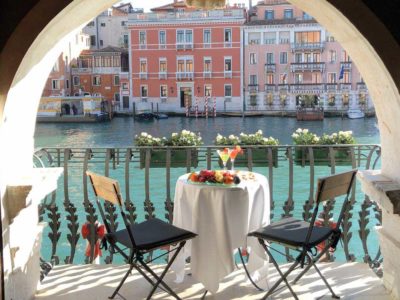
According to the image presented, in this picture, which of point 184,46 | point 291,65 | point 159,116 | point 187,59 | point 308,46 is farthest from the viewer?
point 187,59

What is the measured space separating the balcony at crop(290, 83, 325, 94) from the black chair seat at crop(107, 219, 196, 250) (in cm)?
4349

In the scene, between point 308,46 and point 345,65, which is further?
point 345,65

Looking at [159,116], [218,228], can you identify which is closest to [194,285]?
[218,228]

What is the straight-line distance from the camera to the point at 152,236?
2955 millimetres

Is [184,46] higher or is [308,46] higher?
[184,46]

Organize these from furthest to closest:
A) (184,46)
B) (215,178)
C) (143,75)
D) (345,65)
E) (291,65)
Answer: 1. (143,75)
2. (184,46)
3. (291,65)
4. (345,65)
5. (215,178)

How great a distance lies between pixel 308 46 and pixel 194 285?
43011mm

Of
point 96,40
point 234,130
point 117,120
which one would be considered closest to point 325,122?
point 234,130

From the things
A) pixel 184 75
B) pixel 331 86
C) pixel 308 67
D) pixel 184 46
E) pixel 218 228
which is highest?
pixel 184 46

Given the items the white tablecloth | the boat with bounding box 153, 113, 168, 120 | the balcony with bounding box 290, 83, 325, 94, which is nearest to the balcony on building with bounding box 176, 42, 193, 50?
the boat with bounding box 153, 113, 168, 120

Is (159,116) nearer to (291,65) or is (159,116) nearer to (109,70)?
(109,70)

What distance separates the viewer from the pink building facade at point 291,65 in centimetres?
4509

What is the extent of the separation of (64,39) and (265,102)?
143ft

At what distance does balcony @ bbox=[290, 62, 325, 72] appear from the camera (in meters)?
45.5
